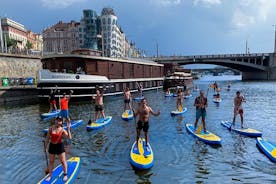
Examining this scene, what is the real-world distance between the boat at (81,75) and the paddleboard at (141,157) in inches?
623

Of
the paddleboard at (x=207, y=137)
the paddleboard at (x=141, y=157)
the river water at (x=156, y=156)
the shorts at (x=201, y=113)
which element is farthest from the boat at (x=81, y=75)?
the paddleboard at (x=141, y=157)

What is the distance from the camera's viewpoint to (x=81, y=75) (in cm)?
3147

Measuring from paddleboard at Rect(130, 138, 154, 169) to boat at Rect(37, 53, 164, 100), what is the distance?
15.8 meters

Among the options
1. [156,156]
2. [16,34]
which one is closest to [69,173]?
[156,156]

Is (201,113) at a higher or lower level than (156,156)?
higher

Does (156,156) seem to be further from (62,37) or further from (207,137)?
(62,37)

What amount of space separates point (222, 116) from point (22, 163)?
16536 millimetres

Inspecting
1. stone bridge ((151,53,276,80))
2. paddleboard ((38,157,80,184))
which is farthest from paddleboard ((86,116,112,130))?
stone bridge ((151,53,276,80))

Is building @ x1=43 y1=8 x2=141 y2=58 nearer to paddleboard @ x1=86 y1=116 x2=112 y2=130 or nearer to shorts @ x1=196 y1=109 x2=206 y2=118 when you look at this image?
paddleboard @ x1=86 y1=116 x2=112 y2=130

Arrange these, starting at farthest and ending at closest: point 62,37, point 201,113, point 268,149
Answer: point 62,37, point 201,113, point 268,149

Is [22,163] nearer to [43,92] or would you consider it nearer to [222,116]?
[222,116]

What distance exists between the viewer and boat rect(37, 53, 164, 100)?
99.6 ft

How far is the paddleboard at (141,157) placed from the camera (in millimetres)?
10440

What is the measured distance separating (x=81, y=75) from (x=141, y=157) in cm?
2194
